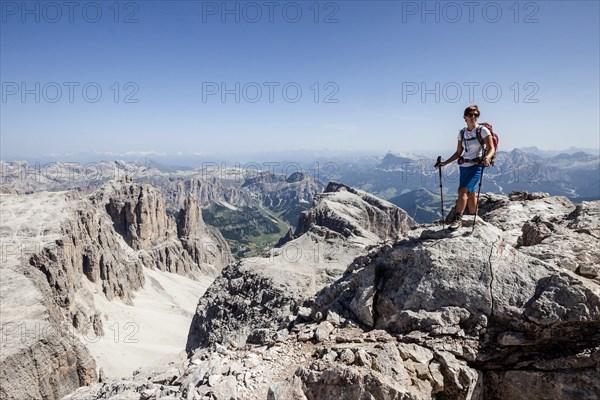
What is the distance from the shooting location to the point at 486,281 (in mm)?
13250

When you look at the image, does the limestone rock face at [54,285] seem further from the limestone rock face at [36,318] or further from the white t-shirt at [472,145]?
the white t-shirt at [472,145]

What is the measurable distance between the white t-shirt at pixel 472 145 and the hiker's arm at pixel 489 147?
0.14 metres

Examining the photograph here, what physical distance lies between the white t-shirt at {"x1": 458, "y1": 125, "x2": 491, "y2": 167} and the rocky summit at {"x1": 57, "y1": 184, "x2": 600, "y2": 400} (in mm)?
2967

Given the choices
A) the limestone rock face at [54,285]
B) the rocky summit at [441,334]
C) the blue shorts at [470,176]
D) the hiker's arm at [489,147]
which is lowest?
the limestone rock face at [54,285]

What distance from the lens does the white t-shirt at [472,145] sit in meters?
14.0

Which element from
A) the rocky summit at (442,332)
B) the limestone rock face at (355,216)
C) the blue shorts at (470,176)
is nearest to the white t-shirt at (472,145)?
the blue shorts at (470,176)

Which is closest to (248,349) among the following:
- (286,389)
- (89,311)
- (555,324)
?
(286,389)

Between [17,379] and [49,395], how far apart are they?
296 inches

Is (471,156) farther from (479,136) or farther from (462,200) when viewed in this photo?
(462,200)

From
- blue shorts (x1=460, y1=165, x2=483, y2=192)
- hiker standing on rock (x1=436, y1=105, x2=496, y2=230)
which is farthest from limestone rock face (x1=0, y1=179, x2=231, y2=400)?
blue shorts (x1=460, y1=165, x2=483, y2=192)

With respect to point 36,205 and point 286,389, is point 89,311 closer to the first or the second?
point 36,205

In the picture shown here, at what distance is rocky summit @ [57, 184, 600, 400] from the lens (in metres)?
11.5

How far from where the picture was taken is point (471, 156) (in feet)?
47.6

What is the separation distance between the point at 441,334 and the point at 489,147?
24.8ft
